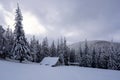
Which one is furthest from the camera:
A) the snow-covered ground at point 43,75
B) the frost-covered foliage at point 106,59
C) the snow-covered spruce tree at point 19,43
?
the frost-covered foliage at point 106,59

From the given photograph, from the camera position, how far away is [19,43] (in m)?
37.4

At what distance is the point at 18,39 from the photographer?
37.8 meters

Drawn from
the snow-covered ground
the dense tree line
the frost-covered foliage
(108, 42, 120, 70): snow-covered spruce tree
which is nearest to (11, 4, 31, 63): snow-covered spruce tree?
the dense tree line

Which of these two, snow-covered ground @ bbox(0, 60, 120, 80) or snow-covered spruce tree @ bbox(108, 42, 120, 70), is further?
snow-covered spruce tree @ bbox(108, 42, 120, 70)

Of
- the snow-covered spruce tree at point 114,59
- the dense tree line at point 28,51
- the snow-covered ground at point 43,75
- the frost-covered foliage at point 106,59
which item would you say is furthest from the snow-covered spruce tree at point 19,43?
the frost-covered foliage at point 106,59

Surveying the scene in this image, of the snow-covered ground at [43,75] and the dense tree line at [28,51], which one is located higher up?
the dense tree line at [28,51]

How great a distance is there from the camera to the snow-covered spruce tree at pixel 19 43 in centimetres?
3700

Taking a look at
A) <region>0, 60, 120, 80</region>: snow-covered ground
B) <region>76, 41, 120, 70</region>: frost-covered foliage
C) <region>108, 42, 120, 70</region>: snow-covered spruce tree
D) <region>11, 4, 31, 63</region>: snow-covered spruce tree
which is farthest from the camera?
<region>76, 41, 120, 70</region>: frost-covered foliage

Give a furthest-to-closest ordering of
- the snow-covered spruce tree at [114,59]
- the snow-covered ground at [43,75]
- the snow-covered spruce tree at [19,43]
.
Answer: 1. the snow-covered spruce tree at [114,59]
2. the snow-covered spruce tree at [19,43]
3. the snow-covered ground at [43,75]

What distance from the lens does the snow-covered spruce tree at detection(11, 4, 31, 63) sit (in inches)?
1457

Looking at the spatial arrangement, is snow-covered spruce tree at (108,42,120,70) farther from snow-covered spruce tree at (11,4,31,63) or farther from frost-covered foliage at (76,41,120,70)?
snow-covered spruce tree at (11,4,31,63)

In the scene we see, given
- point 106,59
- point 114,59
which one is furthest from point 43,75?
point 106,59

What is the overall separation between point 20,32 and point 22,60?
7.73 m

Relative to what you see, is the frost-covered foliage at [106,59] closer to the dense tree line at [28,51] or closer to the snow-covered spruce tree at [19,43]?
the dense tree line at [28,51]
